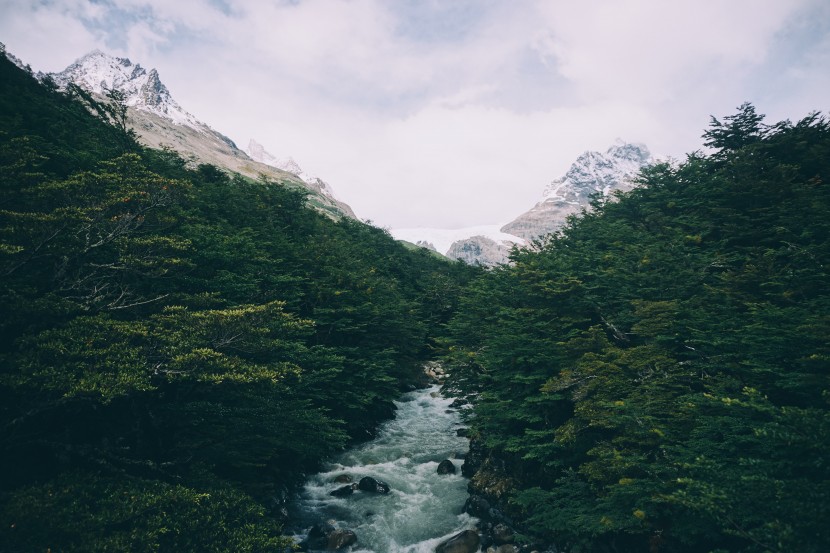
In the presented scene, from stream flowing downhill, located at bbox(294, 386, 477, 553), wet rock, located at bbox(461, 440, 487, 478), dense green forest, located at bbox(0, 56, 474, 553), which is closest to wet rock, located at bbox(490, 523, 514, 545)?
stream flowing downhill, located at bbox(294, 386, 477, 553)

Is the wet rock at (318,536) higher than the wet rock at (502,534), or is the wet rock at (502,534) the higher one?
the wet rock at (502,534)

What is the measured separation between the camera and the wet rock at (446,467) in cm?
2219

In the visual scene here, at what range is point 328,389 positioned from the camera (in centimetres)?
2309

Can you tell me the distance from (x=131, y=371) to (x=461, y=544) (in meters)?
14.5

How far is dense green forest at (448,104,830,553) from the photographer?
836 cm

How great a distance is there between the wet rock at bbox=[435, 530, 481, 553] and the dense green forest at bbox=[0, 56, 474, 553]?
724 cm

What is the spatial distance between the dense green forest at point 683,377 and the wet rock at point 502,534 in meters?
0.73

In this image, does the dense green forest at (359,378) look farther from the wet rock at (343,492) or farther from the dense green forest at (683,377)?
the wet rock at (343,492)

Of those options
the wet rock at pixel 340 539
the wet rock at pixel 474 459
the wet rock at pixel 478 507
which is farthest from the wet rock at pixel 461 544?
the wet rock at pixel 474 459

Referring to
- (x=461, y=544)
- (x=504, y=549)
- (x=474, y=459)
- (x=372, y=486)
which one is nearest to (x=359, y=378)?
(x=372, y=486)

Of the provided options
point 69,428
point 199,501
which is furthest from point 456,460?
point 69,428

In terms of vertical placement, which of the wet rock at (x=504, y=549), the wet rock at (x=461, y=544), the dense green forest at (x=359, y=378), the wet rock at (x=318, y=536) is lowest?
the wet rock at (x=318, y=536)

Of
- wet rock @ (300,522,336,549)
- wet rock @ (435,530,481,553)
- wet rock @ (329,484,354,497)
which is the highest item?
wet rock @ (435,530,481,553)

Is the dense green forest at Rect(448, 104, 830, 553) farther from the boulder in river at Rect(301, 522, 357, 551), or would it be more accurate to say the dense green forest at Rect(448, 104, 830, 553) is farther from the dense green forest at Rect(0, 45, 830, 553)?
the boulder in river at Rect(301, 522, 357, 551)
